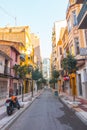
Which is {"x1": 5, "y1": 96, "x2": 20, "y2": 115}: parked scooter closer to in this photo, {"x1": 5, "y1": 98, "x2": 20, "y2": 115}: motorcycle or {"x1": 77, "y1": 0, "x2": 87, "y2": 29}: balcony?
{"x1": 5, "y1": 98, "x2": 20, "y2": 115}: motorcycle

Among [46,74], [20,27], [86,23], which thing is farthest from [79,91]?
[46,74]

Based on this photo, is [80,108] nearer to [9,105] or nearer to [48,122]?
[48,122]

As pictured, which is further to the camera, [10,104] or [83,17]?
[83,17]

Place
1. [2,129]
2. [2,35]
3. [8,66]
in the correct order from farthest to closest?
[2,35] < [8,66] < [2,129]

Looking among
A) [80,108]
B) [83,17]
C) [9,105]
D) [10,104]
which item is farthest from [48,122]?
[83,17]

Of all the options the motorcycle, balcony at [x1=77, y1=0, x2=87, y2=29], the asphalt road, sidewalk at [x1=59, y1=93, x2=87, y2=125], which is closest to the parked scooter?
the motorcycle

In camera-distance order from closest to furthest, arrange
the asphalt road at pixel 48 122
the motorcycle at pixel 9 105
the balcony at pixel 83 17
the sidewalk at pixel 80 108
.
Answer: the asphalt road at pixel 48 122
the sidewalk at pixel 80 108
the motorcycle at pixel 9 105
the balcony at pixel 83 17

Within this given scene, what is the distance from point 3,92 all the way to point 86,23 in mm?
17677

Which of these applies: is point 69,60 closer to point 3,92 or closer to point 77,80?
point 77,80

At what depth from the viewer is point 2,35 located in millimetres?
48250

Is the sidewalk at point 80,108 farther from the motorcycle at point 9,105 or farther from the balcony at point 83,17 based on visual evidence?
the balcony at point 83,17

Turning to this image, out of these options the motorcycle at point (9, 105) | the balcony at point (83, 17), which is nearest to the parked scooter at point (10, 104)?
the motorcycle at point (9, 105)

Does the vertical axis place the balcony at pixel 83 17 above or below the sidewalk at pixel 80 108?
above

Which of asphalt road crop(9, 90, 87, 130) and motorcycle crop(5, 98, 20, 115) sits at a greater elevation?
motorcycle crop(5, 98, 20, 115)
